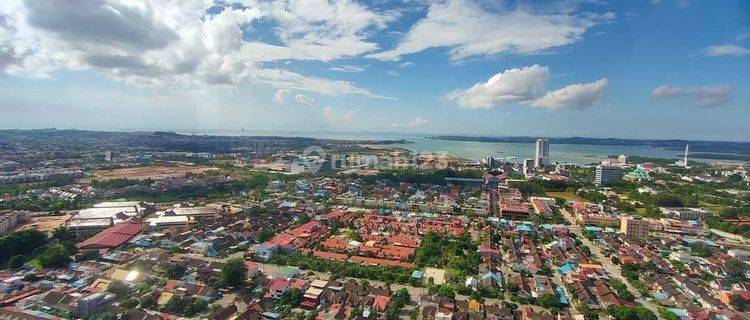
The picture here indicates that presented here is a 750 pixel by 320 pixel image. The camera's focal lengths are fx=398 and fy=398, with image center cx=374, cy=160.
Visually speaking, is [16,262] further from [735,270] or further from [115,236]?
[735,270]

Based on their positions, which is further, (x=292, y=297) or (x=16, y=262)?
(x=16, y=262)

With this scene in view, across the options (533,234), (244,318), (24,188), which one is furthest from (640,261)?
(24,188)

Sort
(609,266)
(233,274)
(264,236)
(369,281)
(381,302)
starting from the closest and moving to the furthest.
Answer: (381,302) < (233,274) < (369,281) < (609,266) < (264,236)

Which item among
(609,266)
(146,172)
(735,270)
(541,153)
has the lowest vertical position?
(609,266)

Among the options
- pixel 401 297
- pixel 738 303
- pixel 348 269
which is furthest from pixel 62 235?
pixel 738 303

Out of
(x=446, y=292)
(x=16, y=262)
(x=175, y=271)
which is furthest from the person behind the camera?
(x=16, y=262)

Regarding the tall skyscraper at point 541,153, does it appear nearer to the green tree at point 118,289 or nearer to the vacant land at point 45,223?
the vacant land at point 45,223

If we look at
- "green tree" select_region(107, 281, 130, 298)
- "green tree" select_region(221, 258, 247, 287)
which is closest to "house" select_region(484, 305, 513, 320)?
"green tree" select_region(221, 258, 247, 287)

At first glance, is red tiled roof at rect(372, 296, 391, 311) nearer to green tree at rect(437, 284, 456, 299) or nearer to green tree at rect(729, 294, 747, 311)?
green tree at rect(437, 284, 456, 299)

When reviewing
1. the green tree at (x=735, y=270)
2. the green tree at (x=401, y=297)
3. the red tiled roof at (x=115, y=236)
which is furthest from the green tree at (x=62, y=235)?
the green tree at (x=735, y=270)
